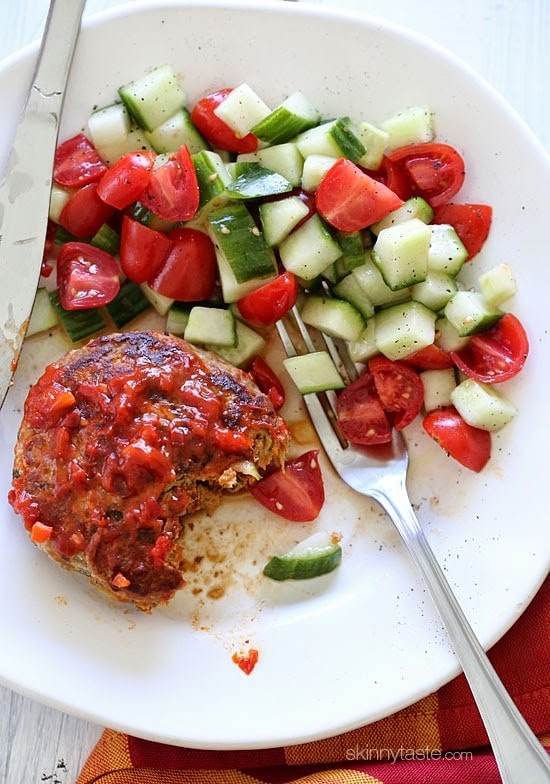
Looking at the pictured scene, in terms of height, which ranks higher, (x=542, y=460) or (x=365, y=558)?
(x=542, y=460)

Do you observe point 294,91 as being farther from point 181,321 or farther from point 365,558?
point 365,558

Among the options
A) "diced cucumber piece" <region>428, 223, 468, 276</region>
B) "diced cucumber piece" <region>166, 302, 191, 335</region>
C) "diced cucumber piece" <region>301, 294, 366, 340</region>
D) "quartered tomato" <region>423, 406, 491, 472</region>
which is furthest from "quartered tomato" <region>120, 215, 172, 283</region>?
"quartered tomato" <region>423, 406, 491, 472</region>

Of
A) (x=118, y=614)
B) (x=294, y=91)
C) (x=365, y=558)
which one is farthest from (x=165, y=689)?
(x=294, y=91)

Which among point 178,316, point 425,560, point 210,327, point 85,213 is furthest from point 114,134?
point 425,560

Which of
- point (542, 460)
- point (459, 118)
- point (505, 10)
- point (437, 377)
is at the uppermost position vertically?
point (505, 10)

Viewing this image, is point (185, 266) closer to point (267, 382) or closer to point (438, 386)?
point (267, 382)

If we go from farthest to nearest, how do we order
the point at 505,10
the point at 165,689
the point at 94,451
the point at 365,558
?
the point at 505,10
the point at 365,558
the point at 165,689
the point at 94,451
